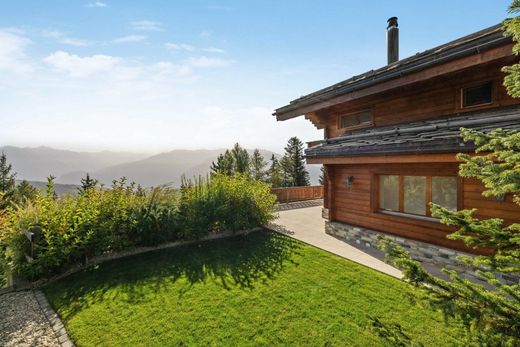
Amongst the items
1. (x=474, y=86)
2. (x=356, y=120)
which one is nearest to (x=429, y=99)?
(x=474, y=86)

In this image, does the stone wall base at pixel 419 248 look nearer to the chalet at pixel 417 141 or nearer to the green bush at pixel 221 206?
the chalet at pixel 417 141

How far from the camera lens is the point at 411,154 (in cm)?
629

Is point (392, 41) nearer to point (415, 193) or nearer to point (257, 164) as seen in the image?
point (415, 193)

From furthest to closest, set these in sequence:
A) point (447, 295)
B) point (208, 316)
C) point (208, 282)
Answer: point (208, 282) → point (208, 316) → point (447, 295)

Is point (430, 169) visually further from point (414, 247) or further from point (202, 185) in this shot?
point (202, 185)

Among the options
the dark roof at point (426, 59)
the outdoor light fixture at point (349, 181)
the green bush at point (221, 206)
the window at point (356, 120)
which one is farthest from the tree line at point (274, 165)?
the outdoor light fixture at point (349, 181)

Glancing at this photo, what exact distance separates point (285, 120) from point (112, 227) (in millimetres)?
8156

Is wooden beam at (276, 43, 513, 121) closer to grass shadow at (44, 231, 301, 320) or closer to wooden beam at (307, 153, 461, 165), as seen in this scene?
wooden beam at (307, 153, 461, 165)

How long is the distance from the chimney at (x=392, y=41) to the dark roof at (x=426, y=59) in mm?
2339

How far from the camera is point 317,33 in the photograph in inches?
455

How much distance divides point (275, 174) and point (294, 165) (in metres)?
6.23

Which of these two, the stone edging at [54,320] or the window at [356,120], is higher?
the window at [356,120]

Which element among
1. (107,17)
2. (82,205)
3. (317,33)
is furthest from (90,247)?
(317,33)

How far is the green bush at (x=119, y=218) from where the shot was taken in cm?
632
